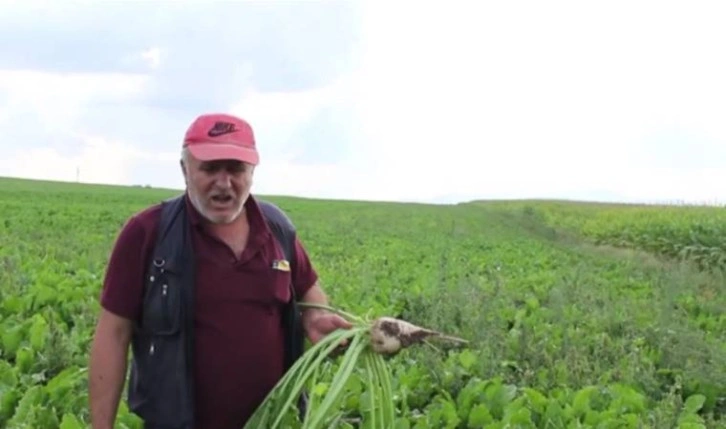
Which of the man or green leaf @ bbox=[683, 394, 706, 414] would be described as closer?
the man

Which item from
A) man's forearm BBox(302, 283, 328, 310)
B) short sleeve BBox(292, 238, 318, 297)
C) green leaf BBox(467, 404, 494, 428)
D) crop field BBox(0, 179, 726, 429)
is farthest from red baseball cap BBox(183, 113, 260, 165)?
green leaf BBox(467, 404, 494, 428)

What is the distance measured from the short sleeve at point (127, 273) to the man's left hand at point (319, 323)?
2.32 ft

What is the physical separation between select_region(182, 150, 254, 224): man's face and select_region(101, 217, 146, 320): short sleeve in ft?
0.85

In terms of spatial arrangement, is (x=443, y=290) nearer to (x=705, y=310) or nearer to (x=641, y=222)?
(x=705, y=310)

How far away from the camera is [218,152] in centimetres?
354

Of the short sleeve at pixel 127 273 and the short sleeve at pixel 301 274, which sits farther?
the short sleeve at pixel 301 274

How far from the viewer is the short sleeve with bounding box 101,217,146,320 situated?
3631 mm

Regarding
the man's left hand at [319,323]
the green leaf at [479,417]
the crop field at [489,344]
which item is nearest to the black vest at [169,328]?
the man's left hand at [319,323]

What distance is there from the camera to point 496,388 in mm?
5398

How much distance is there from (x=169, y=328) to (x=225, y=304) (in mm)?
223

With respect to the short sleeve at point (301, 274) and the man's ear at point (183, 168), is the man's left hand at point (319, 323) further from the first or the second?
the man's ear at point (183, 168)

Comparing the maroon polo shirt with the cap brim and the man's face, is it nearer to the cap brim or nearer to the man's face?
the man's face

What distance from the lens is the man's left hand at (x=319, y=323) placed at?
3.93 meters

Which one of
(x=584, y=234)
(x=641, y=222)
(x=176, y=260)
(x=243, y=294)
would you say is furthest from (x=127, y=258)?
(x=584, y=234)
